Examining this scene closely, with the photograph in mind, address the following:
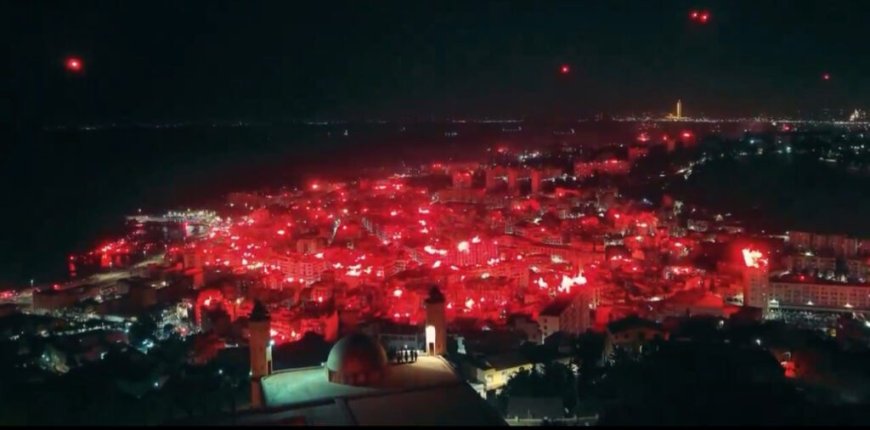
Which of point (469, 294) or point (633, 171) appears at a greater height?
point (633, 171)

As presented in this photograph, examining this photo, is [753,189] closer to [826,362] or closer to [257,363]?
[826,362]

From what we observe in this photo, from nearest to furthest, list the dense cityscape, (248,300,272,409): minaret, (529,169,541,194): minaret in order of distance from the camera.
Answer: (248,300,272,409): minaret, the dense cityscape, (529,169,541,194): minaret

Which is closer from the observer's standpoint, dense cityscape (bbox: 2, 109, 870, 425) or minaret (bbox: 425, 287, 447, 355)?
minaret (bbox: 425, 287, 447, 355)

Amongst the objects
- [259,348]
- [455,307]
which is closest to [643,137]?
[455,307]

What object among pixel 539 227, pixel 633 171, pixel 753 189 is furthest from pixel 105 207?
pixel 753 189

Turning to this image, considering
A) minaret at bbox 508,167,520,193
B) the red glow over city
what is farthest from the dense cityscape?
the red glow over city

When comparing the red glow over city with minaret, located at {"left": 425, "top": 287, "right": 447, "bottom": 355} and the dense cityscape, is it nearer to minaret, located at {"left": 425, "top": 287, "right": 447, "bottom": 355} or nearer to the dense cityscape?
the dense cityscape
